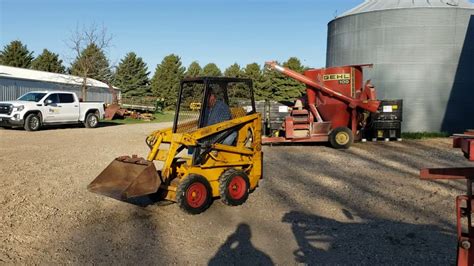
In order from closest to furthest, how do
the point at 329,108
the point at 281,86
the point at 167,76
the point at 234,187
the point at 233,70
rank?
the point at 234,187, the point at 329,108, the point at 281,86, the point at 233,70, the point at 167,76

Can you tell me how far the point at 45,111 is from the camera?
20906mm

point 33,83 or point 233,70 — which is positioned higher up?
point 233,70

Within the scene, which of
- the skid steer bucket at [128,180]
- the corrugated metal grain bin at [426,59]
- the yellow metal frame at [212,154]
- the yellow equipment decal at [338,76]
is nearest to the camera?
the skid steer bucket at [128,180]

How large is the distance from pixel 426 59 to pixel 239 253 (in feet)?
59.9

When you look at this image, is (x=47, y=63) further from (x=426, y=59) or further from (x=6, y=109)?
(x=426, y=59)

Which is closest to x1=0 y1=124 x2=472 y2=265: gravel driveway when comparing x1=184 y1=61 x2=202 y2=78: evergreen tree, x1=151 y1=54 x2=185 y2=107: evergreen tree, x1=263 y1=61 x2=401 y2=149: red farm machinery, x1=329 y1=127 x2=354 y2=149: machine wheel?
x1=329 y1=127 x2=354 y2=149: machine wheel

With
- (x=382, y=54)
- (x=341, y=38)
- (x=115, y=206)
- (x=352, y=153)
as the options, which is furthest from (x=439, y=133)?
(x=115, y=206)

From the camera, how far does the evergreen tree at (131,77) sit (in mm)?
65825

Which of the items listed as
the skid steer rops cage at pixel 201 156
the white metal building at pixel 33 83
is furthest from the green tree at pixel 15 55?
the skid steer rops cage at pixel 201 156

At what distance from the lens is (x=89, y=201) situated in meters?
7.65

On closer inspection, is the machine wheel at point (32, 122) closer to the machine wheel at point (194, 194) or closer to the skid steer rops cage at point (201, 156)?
the skid steer rops cage at point (201, 156)

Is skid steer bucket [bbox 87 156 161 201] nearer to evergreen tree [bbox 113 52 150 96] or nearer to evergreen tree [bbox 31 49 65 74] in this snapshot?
evergreen tree [bbox 113 52 150 96]

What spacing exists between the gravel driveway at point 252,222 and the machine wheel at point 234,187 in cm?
17

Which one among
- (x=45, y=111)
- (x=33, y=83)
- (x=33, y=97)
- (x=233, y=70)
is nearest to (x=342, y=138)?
(x=45, y=111)
